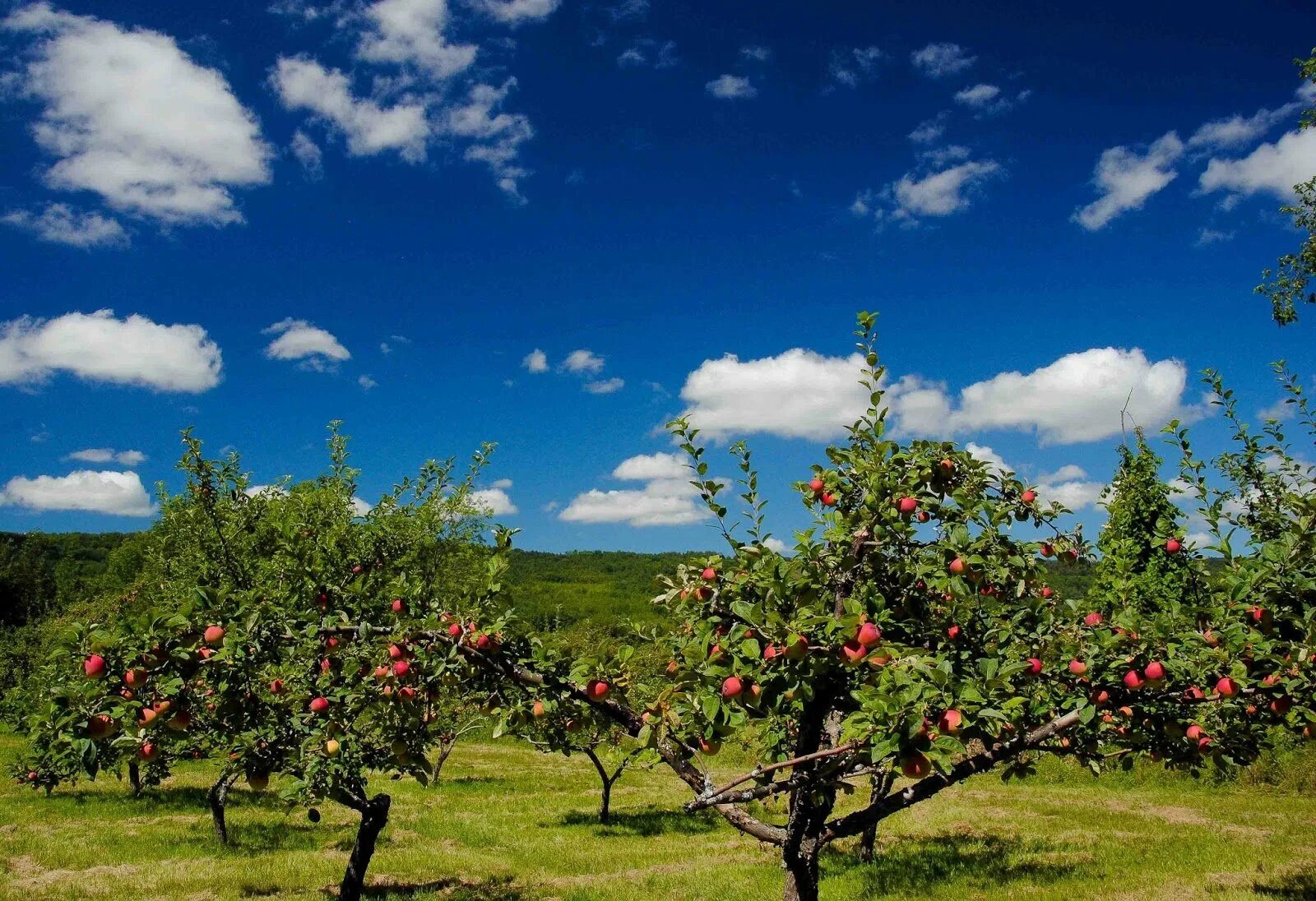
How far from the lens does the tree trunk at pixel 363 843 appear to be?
941 cm

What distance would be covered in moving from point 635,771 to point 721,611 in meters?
26.2

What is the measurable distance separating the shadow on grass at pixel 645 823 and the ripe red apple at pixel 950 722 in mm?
15200

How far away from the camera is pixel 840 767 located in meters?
3.94

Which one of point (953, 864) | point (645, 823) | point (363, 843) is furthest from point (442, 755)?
point (953, 864)

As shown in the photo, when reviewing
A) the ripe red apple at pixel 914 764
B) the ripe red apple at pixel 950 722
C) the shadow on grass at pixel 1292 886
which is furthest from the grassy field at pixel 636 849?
the ripe red apple at pixel 950 722

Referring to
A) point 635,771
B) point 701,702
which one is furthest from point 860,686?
point 635,771

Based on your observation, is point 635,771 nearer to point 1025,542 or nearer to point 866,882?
point 866,882

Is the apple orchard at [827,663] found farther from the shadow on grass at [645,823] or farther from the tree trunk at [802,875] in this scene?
the shadow on grass at [645,823]

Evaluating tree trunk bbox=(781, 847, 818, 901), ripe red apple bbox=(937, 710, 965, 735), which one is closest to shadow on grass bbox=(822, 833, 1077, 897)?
tree trunk bbox=(781, 847, 818, 901)

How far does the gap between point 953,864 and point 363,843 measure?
9455mm

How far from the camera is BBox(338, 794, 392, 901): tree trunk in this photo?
30.9 ft

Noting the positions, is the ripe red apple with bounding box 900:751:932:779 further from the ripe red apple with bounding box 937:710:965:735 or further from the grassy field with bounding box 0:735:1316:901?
the grassy field with bounding box 0:735:1316:901

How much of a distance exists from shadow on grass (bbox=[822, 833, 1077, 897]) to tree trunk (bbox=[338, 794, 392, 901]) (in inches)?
272

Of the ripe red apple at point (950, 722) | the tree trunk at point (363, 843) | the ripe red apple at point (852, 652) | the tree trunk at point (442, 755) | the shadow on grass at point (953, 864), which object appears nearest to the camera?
the ripe red apple at point (950, 722)
